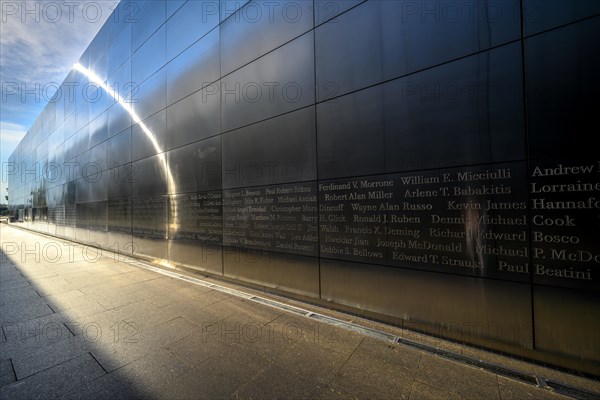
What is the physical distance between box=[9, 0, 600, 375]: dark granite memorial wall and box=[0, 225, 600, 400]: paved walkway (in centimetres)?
79

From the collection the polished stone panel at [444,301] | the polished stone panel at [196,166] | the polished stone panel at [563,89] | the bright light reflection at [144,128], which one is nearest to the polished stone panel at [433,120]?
the polished stone panel at [563,89]

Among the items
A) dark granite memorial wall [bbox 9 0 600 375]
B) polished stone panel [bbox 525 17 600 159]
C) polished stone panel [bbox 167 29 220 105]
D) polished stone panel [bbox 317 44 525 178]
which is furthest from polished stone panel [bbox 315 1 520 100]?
polished stone panel [bbox 167 29 220 105]

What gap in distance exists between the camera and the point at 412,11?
4152 mm

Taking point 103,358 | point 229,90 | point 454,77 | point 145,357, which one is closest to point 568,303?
point 454,77

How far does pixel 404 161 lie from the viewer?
419 centimetres

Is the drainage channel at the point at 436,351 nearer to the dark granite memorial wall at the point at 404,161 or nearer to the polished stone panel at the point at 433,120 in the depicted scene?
the dark granite memorial wall at the point at 404,161

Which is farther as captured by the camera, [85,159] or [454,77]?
[85,159]

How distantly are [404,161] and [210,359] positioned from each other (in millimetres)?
4018

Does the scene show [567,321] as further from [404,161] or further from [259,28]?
[259,28]

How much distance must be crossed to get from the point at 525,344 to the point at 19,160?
57.4 metres

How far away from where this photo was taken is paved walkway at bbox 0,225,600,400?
273 cm

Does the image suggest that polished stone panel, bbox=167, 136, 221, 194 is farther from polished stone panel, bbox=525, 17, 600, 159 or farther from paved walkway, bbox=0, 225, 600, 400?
polished stone panel, bbox=525, 17, 600, 159

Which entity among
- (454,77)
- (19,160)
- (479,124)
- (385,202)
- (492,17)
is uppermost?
(19,160)

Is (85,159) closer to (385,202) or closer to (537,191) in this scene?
(385,202)
